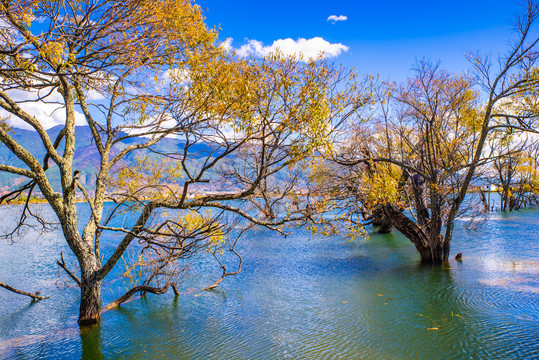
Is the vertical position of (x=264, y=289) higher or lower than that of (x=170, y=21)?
lower

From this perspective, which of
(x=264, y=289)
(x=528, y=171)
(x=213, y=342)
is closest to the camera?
(x=213, y=342)

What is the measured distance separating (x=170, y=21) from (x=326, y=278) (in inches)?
444

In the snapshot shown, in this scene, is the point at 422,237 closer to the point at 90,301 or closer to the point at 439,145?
the point at 439,145

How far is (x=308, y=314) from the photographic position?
35.1 ft

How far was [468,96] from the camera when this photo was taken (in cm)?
1480

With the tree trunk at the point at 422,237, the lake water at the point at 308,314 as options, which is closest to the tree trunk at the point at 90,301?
the lake water at the point at 308,314

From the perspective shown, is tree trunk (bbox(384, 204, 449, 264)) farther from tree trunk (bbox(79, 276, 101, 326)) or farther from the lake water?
tree trunk (bbox(79, 276, 101, 326))

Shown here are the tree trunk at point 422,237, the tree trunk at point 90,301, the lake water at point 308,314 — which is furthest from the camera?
the tree trunk at point 422,237

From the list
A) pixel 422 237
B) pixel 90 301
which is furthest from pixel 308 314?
pixel 422 237

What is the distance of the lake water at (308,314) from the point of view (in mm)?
8422

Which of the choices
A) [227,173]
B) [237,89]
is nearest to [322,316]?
[237,89]

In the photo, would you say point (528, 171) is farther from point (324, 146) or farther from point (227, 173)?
point (324, 146)

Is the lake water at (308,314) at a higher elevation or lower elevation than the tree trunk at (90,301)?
lower

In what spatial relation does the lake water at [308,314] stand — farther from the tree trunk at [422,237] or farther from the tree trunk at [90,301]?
the tree trunk at [422,237]
